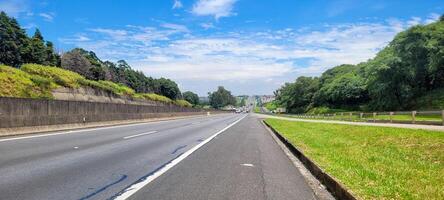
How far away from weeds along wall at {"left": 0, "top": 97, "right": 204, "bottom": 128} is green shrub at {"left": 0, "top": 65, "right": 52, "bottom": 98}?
6381 mm

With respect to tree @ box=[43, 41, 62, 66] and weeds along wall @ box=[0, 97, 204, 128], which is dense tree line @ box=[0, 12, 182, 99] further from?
weeds along wall @ box=[0, 97, 204, 128]

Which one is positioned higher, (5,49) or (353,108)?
(5,49)

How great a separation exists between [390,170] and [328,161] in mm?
2110

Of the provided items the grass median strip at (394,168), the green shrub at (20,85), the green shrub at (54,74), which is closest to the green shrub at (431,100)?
the green shrub at (54,74)

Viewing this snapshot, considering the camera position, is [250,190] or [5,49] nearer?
[250,190]

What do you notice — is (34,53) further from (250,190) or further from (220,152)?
(250,190)

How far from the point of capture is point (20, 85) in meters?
36.5

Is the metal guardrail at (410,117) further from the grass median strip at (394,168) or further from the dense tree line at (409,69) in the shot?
the dense tree line at (409,69)

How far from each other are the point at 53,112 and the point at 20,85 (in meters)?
13.0

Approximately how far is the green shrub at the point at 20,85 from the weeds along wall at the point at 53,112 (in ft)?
20.9

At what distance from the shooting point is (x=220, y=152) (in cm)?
1561

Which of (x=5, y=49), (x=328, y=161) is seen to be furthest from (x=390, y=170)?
(x=5, y=49)

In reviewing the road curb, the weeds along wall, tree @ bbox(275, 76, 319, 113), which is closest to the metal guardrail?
the road curb

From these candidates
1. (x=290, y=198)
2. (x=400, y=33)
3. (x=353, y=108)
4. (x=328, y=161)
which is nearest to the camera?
(x=290, y=198)
